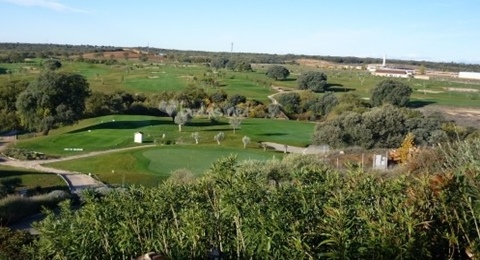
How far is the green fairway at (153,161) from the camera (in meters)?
31.8

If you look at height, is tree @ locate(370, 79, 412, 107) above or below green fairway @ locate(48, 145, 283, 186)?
above

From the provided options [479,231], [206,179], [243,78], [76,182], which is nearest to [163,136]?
[76,182]

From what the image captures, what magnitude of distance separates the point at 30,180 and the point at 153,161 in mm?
8416

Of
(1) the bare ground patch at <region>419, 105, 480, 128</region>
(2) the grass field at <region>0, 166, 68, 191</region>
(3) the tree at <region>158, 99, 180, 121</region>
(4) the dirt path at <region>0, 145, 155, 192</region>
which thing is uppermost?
(1) the bare ground patch at <region>419, 105, 480, 128</region>

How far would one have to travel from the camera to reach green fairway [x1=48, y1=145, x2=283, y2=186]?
3175 centimetres

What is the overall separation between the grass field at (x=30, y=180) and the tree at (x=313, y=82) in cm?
6427

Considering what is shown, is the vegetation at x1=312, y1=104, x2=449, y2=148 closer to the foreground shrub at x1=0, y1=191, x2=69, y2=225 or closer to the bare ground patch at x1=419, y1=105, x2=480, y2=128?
the bare ground patch at x1=419, y1=105, x2=480, y2=128

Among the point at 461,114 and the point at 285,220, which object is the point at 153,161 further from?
the point at 461,114

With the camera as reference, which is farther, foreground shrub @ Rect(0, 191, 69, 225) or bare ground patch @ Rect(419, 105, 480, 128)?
bare ground patch @ Rect(419, 105, 480, 128)

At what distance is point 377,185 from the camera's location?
959 centimetres

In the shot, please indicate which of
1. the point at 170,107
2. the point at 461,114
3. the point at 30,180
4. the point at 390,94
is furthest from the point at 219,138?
the point at 390,94

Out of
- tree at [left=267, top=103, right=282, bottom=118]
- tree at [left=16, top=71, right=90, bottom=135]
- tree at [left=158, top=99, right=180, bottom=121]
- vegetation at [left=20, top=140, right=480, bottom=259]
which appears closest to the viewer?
vegetation at [left=20, top=140, right=480, bottom=259]

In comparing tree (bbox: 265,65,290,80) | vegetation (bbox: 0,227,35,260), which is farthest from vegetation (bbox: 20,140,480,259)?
tree (bbox: 265,65,290,80)

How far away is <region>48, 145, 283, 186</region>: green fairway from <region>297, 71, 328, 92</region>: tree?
52.0 meters
